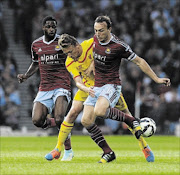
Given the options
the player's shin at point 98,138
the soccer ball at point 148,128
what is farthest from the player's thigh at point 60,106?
the soccer ball at point 148,128

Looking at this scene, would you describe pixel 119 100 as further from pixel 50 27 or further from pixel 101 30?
pixel 50 27

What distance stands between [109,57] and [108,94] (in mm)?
566

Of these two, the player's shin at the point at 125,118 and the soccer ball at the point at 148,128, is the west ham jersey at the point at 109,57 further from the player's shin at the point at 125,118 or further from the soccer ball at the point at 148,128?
the soccer ball at the point at 148,128

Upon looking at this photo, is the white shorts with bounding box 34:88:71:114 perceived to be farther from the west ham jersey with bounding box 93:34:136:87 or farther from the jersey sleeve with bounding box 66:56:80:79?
the west ham jersey with bounding box 93:34:136:87

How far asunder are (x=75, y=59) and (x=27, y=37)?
13230 mm

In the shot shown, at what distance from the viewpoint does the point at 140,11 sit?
78.1ft

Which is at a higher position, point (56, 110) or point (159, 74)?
point (56, 110)

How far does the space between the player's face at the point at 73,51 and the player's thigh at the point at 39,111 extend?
3.99 feet

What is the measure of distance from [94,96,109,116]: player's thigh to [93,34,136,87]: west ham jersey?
0.95ft

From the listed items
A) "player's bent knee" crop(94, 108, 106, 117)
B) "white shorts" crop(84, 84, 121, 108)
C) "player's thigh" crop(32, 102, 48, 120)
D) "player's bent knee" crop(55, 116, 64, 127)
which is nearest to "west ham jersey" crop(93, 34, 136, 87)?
"white shorts" crop(84, 84, 121, 108)

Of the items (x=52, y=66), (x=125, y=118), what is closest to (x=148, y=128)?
(x=125, y=118)

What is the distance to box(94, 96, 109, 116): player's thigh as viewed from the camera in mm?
9133

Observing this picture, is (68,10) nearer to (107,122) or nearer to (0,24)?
(0,24)

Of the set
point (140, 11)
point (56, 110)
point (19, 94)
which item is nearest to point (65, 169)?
point (56, 110)
